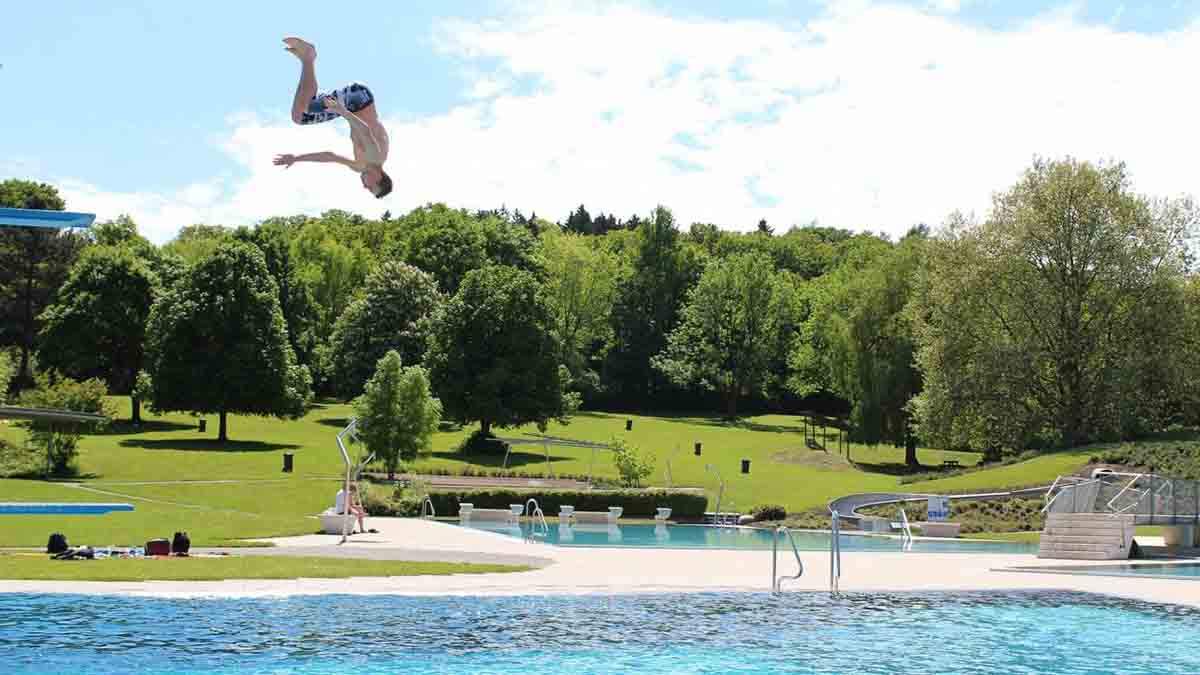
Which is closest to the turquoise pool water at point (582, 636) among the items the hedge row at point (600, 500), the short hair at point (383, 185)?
the short hair at point (383, 185)

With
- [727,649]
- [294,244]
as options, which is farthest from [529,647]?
[294,244]

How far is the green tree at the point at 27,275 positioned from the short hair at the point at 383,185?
7521 centimetres

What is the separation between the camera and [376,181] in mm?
11594

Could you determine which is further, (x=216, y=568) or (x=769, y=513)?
(x=769, y=513)

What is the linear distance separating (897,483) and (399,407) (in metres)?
21.5

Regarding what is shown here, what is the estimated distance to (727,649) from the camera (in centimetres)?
1669

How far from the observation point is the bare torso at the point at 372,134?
37.0 feet

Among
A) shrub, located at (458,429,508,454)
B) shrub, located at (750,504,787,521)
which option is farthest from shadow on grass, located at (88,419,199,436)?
shrub, located at (750,504,787,521)

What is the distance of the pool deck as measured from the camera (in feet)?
68.1

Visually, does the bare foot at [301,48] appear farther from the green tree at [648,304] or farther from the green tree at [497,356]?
the green tree at [648,304]

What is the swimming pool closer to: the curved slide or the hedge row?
the curved slide

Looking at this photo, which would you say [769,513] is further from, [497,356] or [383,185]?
[383,185]

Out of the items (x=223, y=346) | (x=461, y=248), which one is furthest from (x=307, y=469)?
(x=461, y=248)

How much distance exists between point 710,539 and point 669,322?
62.8 metres
